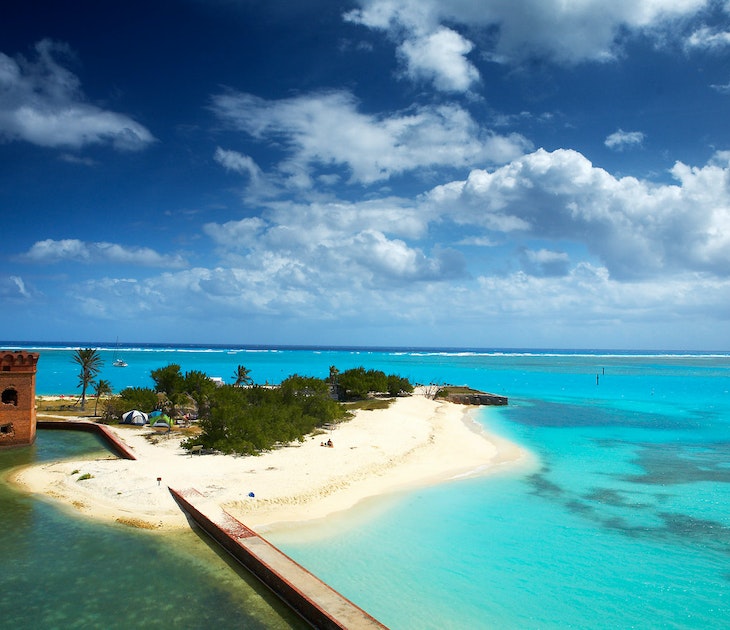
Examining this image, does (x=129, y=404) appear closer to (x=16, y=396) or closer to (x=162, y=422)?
(x=162, y=422)

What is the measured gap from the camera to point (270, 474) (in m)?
26.0

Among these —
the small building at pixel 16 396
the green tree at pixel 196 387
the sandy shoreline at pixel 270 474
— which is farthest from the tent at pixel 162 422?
the small building at pixel 16 396

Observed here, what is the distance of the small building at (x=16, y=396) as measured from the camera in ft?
103

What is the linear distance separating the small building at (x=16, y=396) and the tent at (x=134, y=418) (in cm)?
774

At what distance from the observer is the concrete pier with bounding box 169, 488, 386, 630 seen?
41.8ft

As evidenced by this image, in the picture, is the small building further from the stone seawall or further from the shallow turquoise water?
the stone seawall

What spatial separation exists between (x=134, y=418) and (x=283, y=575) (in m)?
29.7

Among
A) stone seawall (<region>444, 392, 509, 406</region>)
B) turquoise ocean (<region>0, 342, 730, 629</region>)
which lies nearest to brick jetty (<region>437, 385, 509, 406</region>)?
stone seawall (<region>444, 392, 509, 406</region>)

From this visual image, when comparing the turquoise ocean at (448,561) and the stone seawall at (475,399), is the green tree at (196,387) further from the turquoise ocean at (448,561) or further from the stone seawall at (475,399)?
the stone seawall at (475,399)

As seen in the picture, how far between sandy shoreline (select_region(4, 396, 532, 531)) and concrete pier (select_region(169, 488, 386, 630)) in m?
1.29

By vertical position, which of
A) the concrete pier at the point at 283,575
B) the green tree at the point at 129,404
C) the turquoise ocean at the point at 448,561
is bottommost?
the turquoise ocean at the point at 448,561

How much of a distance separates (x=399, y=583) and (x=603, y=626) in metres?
5.70

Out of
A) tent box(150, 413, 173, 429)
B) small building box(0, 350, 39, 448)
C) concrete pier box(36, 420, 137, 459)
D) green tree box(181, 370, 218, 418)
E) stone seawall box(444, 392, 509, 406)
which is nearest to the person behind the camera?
small building box(0, 350, 39, 448)

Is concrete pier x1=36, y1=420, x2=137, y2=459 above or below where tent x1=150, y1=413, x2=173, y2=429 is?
below
